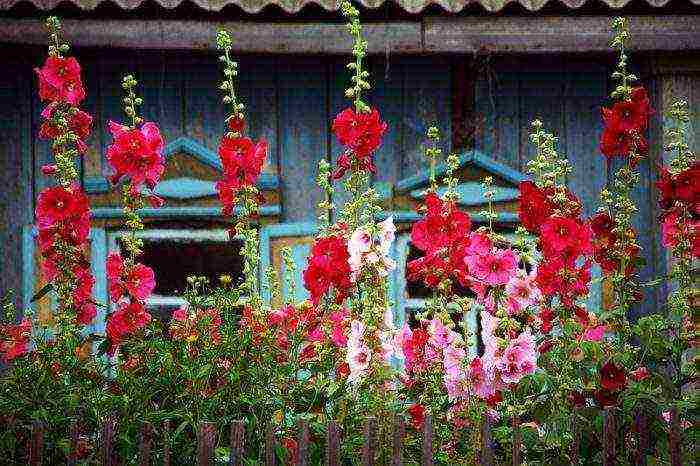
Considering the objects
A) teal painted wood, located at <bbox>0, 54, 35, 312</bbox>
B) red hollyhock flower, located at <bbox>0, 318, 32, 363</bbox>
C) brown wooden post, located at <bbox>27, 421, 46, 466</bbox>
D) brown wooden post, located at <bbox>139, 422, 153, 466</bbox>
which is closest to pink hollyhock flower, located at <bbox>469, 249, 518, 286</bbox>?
brown wooden post, located at <bbox>139, 422, 153, 466</bbox>

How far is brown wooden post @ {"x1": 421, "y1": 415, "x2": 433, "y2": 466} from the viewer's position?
9.34ft

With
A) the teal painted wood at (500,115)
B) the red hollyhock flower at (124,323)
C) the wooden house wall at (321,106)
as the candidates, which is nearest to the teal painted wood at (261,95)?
the wooden house wall at (321,106)

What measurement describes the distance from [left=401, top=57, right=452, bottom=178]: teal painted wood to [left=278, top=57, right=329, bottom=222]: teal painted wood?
396 millimetres

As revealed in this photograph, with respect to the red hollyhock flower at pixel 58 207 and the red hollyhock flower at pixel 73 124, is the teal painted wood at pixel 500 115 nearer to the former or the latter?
the red hollyhock flower at pixel 73 124

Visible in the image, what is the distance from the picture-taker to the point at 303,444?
289 centimetres

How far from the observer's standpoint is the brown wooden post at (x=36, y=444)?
3.04m

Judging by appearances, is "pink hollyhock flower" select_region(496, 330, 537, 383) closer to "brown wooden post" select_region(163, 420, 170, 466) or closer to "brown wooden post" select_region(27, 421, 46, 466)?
"brown wooden post" select_region(163, 420, 170, 466)

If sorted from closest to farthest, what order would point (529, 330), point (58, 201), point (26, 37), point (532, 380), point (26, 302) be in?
point (532, 380) → point (529, 330) → point (58, 201) → point (26, 37) → point (26, 302)

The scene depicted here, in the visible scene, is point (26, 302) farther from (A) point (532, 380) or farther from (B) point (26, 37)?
(A) point (532, 380)

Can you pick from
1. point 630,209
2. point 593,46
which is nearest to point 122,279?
point 630,209

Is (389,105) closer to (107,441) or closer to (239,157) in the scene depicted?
(239,157)

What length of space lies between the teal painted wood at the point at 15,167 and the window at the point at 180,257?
1.89 ft

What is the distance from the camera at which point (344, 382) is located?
11.1 ft

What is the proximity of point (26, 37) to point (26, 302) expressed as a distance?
1.27 meters
